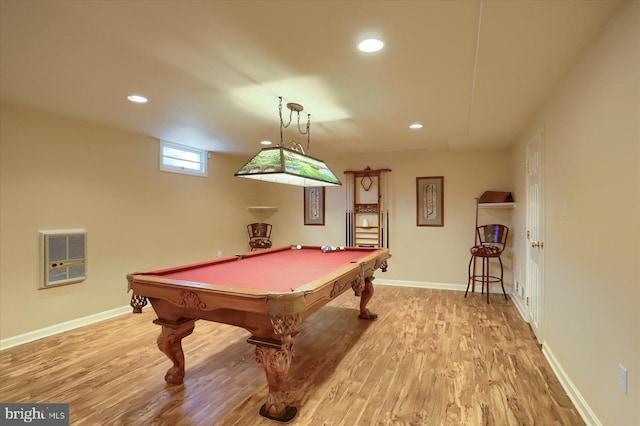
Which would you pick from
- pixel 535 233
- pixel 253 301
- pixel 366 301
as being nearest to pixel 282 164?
pixel 253 301

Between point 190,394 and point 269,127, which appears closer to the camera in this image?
point 190,394

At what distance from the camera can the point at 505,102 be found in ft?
10.1

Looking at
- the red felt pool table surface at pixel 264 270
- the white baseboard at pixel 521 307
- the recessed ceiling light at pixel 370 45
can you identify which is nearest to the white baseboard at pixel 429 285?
the white baseboard at pixel 521 307

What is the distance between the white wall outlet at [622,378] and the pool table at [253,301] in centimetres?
159

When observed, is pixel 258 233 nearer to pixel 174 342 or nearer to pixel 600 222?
pixel 174 342

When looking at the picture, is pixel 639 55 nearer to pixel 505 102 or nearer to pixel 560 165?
pixel 560 165

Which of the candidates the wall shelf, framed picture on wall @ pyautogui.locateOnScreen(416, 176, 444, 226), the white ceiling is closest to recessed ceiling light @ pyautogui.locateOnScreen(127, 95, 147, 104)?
the white ceiling

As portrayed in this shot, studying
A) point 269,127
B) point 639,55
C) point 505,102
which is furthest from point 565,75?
point 269,127

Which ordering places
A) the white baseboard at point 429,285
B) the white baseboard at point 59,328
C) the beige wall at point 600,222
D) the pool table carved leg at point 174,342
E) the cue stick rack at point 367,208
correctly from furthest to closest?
the cue stick rack at point 367,208, the white baseboard at point 429,285, the white baseboard at point 59,328, the pool table carved leg at point 174,342, the beige wall at point 600,222

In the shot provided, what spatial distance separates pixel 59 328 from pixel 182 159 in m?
2.77

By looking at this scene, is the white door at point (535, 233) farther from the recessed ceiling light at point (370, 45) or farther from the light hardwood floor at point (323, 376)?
the recessed ceiling light at point (370, 45)

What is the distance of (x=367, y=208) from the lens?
5.93m

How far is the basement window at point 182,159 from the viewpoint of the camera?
4.82m

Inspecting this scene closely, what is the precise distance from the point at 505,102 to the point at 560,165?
0.91 meters
